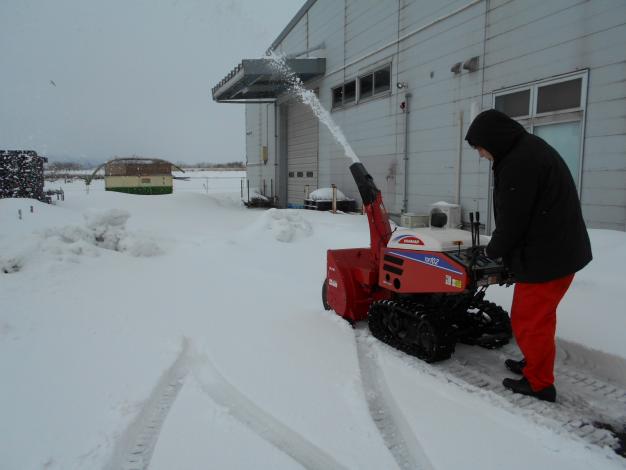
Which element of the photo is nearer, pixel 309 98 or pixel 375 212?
pixel 375 212

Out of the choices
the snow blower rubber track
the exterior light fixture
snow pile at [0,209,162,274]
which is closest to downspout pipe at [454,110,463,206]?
the exterior light fixture

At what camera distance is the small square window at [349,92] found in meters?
13.9

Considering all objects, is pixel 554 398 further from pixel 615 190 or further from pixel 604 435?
pixel 615 190

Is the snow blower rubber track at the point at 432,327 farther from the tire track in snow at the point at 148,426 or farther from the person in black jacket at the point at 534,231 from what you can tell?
the tire track in snow at the point at 148,426

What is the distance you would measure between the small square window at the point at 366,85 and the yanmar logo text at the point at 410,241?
385 inches

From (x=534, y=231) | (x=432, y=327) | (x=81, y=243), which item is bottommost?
(x=432, y=327)

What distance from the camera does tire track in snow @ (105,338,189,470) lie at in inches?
96.2

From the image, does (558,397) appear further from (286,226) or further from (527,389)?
(286,226)

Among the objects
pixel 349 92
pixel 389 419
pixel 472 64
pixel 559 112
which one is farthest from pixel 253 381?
pixel 349 92

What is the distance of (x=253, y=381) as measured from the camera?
331 centimetres

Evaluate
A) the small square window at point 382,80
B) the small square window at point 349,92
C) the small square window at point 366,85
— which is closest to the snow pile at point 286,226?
the small square window at point 382,80

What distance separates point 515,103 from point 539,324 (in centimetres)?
637

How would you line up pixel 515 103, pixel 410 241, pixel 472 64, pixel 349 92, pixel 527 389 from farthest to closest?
pixel 349 92 → pixel 472 64 → pixel 515 103 → pixel 410 241 → pixel 527 389

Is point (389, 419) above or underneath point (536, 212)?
underneath
